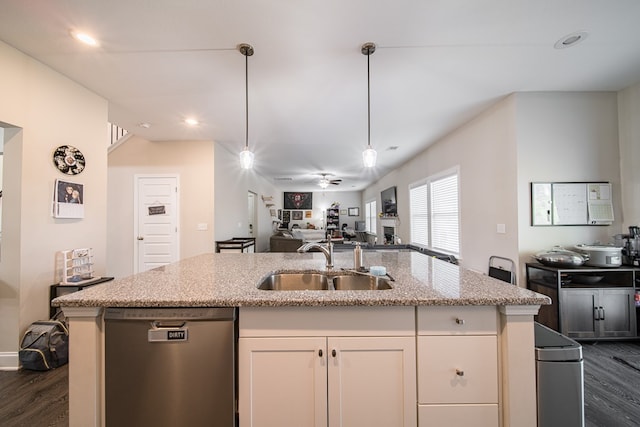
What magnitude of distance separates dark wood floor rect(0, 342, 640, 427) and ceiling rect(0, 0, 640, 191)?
8.79ft

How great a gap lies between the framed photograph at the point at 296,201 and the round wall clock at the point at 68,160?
859cm

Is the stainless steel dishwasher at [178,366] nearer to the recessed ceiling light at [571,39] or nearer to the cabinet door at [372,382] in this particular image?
the cabinet door at [372,382]

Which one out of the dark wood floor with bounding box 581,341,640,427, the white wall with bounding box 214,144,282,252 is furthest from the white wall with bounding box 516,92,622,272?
the white wall with bounding box 214,144,282,252

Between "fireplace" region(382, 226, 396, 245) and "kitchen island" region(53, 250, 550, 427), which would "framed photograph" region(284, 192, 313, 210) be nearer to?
"fireplace" region(382, 226, 396, 245)

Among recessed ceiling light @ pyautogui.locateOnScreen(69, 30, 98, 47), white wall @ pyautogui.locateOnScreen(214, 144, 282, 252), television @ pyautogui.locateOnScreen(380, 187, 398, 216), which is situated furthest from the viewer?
television @ pyautogui.locateOnScreen(380, 187, 398, 216)

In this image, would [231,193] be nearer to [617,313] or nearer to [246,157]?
[246,157]

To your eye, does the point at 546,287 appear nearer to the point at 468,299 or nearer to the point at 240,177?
the point at 468,299

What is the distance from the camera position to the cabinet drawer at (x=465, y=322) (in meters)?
1.18

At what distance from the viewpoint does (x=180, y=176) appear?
14.9 feet

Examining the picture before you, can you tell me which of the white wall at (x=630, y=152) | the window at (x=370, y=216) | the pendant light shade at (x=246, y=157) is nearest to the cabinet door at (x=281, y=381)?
the pendant light shade at (x=246, y=157)

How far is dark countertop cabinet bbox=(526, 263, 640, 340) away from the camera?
8.22 feet

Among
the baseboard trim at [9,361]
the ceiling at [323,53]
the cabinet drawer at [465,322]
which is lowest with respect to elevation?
the baseboard trim at [9,361]

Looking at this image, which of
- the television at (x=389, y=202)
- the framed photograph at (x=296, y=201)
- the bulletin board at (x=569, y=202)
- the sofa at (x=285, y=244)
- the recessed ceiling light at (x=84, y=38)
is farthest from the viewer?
the framed photograph at (x=296, y=201)

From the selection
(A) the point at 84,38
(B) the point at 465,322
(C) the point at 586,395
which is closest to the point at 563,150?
(C) the point at 586,395
